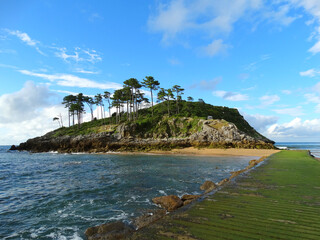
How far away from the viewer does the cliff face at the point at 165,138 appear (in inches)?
1797

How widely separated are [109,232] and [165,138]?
47352 millimetres

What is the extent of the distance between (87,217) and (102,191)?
4143 mm

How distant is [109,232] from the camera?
5.95 meters

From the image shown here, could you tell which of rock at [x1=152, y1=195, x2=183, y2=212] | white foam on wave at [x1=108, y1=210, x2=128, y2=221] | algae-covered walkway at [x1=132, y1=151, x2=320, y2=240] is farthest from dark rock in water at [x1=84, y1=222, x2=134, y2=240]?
rock at [x1=152, y1=195, x2=183, y2=212]

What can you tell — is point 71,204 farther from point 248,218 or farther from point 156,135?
point 156,135

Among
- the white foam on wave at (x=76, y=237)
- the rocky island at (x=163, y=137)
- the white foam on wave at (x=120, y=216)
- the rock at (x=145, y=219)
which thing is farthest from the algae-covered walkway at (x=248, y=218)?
the rocky island at (x=163, y=137)

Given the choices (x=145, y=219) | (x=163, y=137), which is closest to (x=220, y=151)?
(x=163, y=137)

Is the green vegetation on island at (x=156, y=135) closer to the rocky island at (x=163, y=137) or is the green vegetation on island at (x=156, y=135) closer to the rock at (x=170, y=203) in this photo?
the rocky island at (x=163, y=137)

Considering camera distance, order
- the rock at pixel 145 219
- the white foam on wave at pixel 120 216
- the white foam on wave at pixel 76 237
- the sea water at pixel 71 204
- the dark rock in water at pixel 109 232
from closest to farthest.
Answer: the dark rock in water at pixel 109 232 < the white foam on wave at pixel 76 237 < the rock at pixel 145 219 < the sea water at pixel 71 204 < the white foam on wave at pixel 120 216

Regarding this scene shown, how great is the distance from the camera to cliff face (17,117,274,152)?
45.7 metres

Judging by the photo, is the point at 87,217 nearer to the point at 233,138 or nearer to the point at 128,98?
the point at 233,138

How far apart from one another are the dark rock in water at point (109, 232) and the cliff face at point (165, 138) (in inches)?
1567

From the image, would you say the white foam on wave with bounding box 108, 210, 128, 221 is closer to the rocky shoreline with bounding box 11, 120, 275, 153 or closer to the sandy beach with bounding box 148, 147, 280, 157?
the sandy beach with bounding box 148, 147, 280, 157

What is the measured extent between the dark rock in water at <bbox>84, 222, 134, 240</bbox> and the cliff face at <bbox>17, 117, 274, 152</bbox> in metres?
39.8
